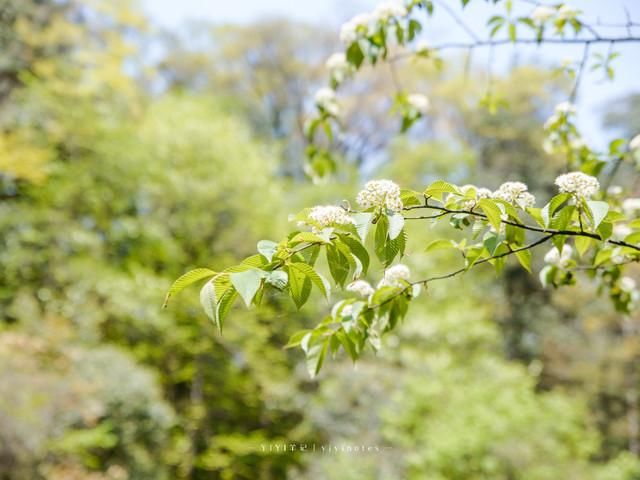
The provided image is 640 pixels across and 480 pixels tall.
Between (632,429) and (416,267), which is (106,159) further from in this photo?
(632,429)

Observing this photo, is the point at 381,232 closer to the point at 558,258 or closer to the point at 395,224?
the point at 395,224

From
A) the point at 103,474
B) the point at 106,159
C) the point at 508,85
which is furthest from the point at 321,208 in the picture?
the point at 508,85

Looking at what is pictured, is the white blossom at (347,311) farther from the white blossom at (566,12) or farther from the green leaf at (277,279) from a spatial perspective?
the white blossom at (566,12)

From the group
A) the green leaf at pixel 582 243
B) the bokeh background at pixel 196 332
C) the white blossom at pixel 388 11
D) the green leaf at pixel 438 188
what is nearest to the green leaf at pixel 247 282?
the green leaf at pixel 438 188

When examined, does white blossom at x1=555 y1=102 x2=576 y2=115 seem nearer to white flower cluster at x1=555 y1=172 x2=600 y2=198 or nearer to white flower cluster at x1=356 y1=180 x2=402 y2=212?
white flower cluster at x1=555 y1=172 x2=600 y2=198

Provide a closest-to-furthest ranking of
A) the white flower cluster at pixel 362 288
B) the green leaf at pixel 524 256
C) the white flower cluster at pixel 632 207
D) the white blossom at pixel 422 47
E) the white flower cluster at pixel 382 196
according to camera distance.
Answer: the white flower cluster at pixel 382 196 < the green leaf at pixel 524 256 < the white flower cluster at pixel 362 288 < the white flower cluster at pixel 632 207 < the white blossom at pixel 422 47

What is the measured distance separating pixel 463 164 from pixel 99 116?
25.1ft

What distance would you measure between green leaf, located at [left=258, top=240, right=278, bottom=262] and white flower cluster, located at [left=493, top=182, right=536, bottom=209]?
36 cm

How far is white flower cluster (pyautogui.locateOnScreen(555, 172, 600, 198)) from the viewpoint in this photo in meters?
0.73

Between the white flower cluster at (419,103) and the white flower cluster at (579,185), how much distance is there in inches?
36.4

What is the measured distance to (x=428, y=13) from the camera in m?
1.36

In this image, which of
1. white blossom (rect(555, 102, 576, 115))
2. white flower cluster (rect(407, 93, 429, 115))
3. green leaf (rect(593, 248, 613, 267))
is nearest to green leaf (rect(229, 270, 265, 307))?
green leaf (rect(593, 248, 613, 267))

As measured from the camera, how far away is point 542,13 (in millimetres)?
1426

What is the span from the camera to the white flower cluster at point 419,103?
1.61 m
